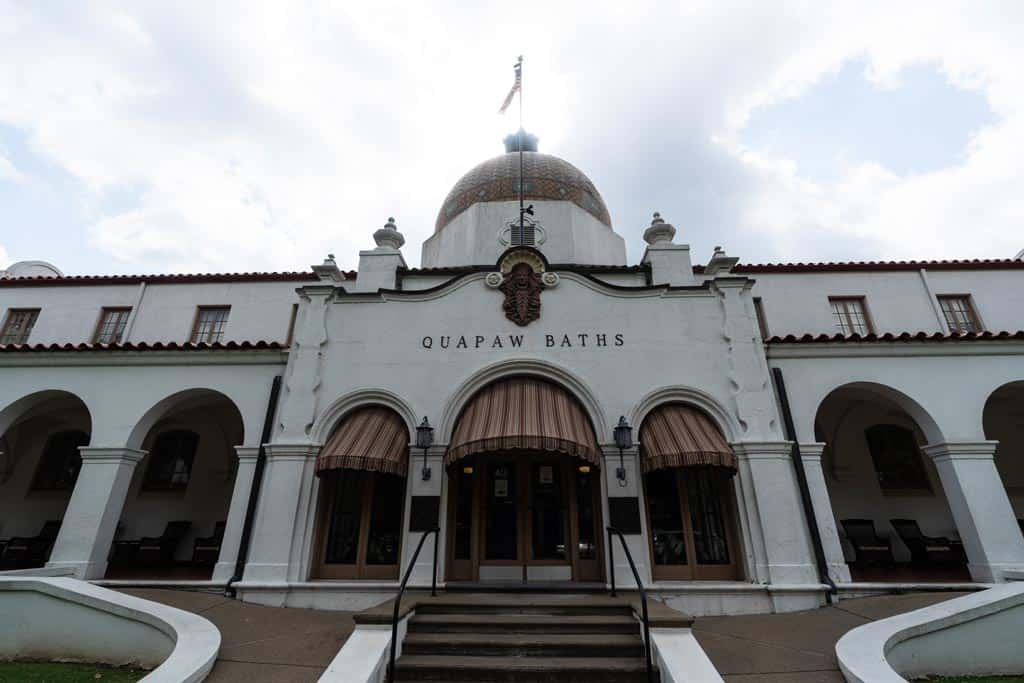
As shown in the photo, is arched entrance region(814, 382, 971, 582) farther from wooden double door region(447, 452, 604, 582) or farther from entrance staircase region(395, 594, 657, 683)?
entrance staircase region(395, 594, 657, 683)

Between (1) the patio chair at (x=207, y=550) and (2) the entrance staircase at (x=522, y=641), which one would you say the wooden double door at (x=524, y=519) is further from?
(1) the patio chair at (x=207, y=550)

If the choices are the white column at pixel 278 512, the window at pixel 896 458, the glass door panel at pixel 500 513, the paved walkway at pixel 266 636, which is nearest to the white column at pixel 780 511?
the glass door panel at pixel 500 513

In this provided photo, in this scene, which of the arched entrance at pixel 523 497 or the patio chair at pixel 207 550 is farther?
the patio chair at pixel 207 550

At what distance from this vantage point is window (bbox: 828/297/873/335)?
14953 millimetres

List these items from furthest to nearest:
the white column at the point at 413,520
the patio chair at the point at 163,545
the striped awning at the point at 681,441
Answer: the patio chair at the point at 163,545
the white column at the point at 413,520
the striped awning at the point at 681,441

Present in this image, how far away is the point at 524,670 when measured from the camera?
5.67 meters

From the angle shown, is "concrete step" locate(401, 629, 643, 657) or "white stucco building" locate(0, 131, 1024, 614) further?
"white stucco building" locate(0, 131, 1024, 614)

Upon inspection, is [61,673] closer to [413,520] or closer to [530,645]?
[413,520]

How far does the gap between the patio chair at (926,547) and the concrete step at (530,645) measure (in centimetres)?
1004

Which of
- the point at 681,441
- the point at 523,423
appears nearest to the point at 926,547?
the point at 681,441

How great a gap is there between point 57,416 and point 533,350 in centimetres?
1484

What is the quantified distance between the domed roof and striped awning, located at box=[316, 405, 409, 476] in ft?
29.7

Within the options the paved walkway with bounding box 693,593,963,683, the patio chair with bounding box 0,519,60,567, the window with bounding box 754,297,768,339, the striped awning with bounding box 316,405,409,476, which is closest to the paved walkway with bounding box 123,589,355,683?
the striped awning with bounding box 316,405,409,476

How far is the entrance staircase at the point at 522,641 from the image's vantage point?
Result: 5707 mm
